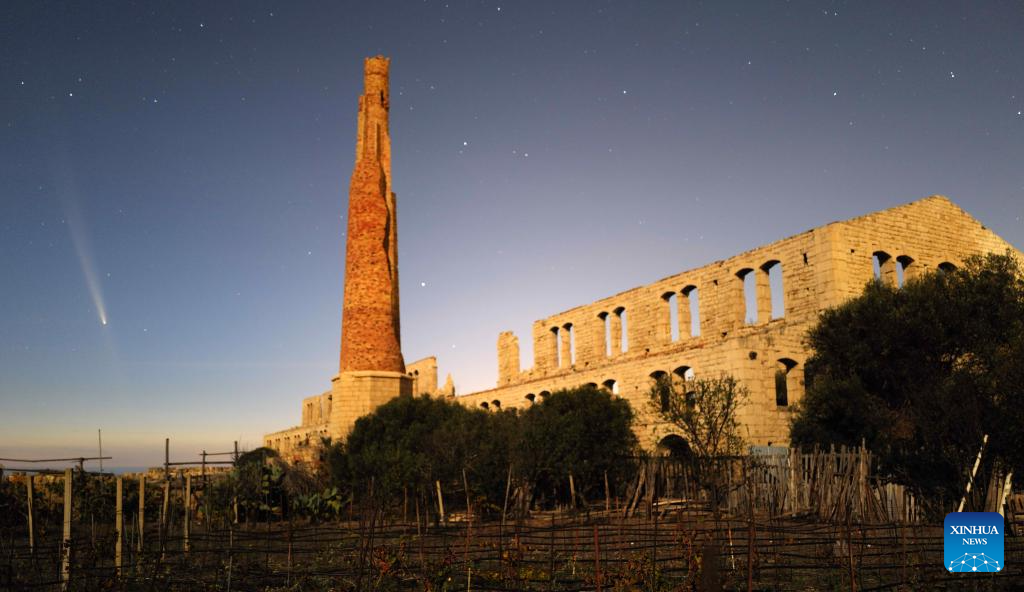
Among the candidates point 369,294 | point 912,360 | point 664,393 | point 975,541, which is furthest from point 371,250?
point 975,541

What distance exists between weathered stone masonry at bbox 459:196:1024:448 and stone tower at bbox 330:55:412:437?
24.3 ft

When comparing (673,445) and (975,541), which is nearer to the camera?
(975,541)

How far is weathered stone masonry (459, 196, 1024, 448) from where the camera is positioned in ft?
72.8

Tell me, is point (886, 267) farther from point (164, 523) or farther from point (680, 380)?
point (164, 523)

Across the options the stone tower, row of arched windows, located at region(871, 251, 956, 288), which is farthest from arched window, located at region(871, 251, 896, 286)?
the stone tower

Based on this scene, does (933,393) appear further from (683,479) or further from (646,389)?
(646,389)

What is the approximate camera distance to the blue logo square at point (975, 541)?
8703 millimetres

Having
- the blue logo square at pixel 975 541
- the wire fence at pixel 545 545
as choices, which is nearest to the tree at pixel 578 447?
the wire fence at pixel 545 545

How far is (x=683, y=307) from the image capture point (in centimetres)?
2961

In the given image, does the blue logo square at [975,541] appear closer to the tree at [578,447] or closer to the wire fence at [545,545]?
the wire fence at [545,545]

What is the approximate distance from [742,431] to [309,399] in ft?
137

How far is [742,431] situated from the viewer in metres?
21.4

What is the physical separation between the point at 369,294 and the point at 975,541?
897 inches

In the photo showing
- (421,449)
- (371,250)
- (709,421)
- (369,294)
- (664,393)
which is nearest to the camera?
(709,421)
